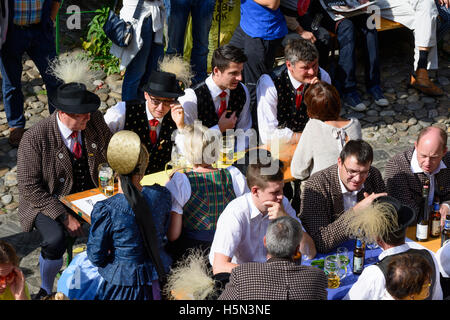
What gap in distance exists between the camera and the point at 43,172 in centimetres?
522

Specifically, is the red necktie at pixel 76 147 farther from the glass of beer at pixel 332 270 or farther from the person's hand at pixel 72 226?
the glass of beer at pixel 332 270

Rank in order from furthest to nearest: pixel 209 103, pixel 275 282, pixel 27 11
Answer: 1. pixel 27 11
2. pixel 209 103
3. pixel 275 282

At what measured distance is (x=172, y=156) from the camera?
5.75 m

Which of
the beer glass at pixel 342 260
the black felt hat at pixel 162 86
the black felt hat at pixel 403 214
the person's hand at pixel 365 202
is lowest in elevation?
the beer glass at pixel 342 260

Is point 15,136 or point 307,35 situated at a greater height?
point 307,35

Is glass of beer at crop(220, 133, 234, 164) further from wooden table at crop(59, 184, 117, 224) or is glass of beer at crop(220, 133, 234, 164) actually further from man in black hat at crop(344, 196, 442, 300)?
man in black hat at crop(344, 196, 442, 300)

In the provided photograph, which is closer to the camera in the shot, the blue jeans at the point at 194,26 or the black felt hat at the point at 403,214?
the black felt hat at the point at 403,214

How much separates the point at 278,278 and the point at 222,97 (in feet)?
10.0

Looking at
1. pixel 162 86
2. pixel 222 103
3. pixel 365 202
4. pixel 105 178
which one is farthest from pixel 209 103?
pixel 365 202

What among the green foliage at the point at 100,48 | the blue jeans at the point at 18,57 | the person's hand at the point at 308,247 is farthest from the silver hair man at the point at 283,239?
the green foliage at the point at 100,48

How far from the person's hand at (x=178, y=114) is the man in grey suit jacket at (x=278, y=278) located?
7.38 ft

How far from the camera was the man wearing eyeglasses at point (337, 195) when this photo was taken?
4758mm

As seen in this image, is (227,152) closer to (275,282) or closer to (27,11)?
(275,282)
